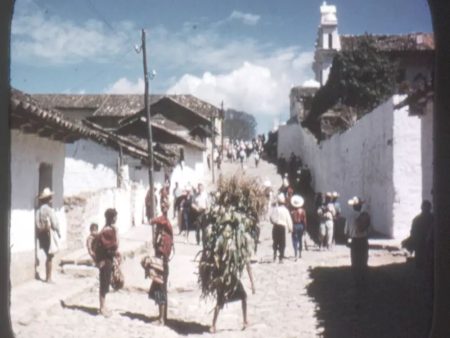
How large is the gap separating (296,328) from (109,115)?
91.7ft

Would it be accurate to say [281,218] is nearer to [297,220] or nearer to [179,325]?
[297,220]

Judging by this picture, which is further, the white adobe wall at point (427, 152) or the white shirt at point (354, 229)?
the white adobe wall at point (427, 152)

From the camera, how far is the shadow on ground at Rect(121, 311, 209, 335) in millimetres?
6117

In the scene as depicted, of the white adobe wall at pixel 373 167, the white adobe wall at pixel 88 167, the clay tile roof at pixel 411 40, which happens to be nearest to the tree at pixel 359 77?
the clay tile roof at pixel 411 40

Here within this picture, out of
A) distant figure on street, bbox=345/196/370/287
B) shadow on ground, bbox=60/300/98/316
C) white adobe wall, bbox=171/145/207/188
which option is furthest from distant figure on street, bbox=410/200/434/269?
white adobe wall, bbox=171/145/207/188

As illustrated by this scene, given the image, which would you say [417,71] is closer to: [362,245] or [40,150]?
[362,245]

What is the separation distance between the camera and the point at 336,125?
11977mm

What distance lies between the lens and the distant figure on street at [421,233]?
597cm

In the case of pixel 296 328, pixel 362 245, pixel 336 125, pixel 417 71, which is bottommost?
pixel 296 328

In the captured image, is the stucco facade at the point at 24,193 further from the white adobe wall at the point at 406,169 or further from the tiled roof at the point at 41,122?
the white adobe wall at the point at 406,169

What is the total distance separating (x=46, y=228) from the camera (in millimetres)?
6867

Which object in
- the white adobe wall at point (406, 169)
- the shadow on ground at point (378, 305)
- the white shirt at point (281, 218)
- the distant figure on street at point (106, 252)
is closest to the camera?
the shadow on ground at point (378, 305)

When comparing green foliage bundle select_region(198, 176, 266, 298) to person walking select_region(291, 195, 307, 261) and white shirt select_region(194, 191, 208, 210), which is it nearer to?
person walking select_region(291, 195, 307, 261)

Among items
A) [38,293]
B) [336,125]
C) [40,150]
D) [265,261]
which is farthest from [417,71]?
[38,293]
